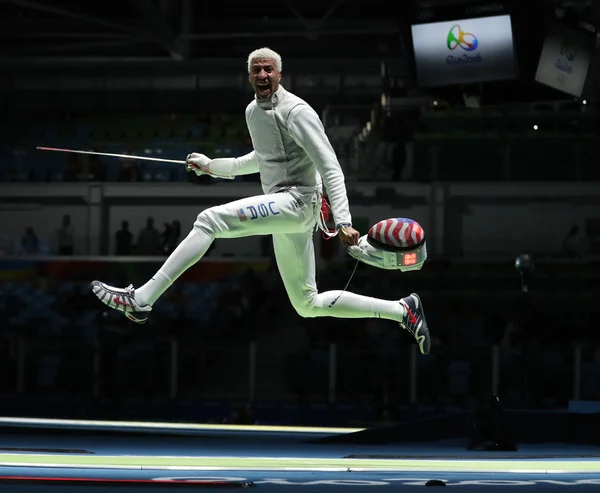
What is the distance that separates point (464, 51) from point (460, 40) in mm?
109

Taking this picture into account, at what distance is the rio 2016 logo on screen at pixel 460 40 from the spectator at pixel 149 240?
14.1 feet

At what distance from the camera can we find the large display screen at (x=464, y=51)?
8453 millimetres

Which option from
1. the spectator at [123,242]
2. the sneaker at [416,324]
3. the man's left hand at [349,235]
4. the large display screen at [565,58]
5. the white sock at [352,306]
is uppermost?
the large display screen at [565,58]

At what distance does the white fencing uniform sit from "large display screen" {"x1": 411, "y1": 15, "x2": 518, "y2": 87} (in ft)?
15.2

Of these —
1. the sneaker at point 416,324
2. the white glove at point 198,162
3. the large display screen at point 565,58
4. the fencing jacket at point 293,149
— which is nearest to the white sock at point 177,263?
the fencing jacket at point 293,149

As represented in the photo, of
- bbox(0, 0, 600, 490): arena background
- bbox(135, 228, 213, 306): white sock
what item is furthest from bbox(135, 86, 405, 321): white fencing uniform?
bbox(0, 0, 600, 490): arena background

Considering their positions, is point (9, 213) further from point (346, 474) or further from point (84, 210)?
point (346, 474)

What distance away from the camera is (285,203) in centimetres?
415

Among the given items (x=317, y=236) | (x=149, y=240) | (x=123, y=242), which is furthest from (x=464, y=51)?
(x=123, y=242)

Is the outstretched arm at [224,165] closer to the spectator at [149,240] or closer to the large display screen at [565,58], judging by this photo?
the large display screen at [565,58]

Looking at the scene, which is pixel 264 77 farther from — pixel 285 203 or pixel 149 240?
pixel 149 240

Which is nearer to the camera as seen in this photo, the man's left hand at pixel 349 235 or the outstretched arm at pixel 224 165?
the man's left hand at pixel 349 235

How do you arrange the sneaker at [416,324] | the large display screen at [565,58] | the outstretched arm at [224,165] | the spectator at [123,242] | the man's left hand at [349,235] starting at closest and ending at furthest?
the man's left hand at [349,235]
the outstretched arm at [224,165]
the sneaker at [416,324]
the large display screen at [565,58]
the spectator at [123,242]

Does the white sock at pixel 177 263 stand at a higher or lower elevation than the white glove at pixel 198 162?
lower
